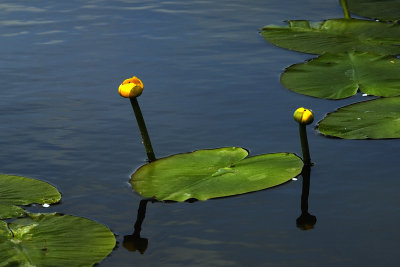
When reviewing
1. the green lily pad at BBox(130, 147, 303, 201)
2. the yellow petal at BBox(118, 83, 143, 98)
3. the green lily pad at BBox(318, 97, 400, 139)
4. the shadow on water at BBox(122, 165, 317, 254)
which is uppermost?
the yellow petal at BBox(118, 83, 143, 98)

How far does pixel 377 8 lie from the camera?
25.8 ft

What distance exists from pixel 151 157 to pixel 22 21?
366cm

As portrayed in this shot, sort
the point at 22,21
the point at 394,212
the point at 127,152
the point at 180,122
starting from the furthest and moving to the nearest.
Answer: the point at 22,21 < the point at 180,122 < the point at 127,152 < the point at 394,212

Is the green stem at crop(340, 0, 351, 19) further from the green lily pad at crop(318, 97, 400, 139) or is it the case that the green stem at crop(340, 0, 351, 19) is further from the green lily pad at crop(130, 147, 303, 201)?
the green lily pad at crop(130, 147, 303, 201)

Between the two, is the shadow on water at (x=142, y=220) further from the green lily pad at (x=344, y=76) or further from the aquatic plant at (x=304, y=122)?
the green lily pad at (x=344, y=76)

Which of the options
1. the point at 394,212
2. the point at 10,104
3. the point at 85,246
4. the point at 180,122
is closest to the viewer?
the point at 85,246

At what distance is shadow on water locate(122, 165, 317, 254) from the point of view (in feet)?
13.2

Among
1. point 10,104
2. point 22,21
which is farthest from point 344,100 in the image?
point 22,21

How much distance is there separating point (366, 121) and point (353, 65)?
3.62 feet

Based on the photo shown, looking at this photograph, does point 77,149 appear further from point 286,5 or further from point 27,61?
point 286,5

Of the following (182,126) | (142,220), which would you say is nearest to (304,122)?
(142,220)

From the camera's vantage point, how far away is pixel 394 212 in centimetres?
429

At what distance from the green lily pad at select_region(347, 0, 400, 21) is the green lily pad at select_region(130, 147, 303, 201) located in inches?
132

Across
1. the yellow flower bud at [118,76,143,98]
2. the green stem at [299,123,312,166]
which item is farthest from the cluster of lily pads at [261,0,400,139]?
the yellow flower bud at [118,76,143,98]
